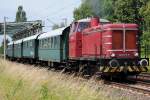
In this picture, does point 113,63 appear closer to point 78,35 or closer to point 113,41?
point 113,41

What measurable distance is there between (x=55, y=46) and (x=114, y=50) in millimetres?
10459

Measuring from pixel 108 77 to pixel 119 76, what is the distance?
102cm

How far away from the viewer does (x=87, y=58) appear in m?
22.5

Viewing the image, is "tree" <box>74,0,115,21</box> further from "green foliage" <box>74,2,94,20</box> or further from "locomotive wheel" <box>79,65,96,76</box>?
"locomotive wheel" <box>79,65,96,76</box>

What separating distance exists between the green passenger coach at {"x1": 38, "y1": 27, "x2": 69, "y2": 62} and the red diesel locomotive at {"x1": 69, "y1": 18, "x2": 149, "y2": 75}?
16.5 ft

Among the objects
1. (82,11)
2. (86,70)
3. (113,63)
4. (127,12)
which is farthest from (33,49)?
(82,11)

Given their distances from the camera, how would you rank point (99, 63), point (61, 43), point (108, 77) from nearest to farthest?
1. point (99, 63)
2. point (108, 77)
3. point (61, 43)

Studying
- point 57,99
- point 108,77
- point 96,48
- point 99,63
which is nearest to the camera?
point 57,99

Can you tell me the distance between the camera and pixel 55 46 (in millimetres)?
31062

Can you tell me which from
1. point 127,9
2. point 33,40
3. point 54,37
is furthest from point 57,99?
point 127,9

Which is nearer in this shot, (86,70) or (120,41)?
(120,41)

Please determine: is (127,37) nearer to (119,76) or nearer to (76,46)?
(119,76)

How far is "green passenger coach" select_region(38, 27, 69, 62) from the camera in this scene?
28.1 m

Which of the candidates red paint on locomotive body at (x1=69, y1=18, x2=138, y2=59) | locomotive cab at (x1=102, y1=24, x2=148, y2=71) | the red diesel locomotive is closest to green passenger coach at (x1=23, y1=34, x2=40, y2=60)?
the red diesel locomotive
